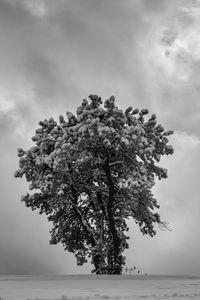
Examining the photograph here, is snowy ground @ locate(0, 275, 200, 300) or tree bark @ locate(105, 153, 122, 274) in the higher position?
tree bark @ locate(105, 153, 122, 274)

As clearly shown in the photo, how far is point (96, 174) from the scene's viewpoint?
29469 millimetres

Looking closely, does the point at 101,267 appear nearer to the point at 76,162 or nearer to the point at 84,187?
the point at 84,187

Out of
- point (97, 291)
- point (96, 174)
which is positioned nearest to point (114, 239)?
point (96, 174)

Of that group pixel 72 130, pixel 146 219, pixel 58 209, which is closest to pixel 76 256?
pixel 58 209

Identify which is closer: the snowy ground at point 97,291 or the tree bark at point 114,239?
the snowy ground at point 97,291

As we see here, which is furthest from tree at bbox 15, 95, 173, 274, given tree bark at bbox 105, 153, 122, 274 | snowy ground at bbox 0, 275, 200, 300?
snowy ground at bbox 0, 275, 200, 300

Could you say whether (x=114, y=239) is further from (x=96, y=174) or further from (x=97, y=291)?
(x=97, y=291)

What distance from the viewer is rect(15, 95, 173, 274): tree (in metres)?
26.4

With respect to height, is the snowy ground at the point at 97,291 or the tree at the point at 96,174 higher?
the tree at the point at 96,174

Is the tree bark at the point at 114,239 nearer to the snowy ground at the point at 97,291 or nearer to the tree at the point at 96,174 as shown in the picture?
the tree at the point at 96,174

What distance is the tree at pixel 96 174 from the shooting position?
86.6 ft

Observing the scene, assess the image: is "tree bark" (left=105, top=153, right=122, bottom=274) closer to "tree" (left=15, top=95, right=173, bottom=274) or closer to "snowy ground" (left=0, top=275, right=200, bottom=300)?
"tree" (left=15, top=95, right=173, bottom=274)

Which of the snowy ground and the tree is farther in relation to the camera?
the tree

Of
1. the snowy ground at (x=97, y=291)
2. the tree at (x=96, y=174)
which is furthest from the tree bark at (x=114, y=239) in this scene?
the snowy ground at (x=97, y=291)
